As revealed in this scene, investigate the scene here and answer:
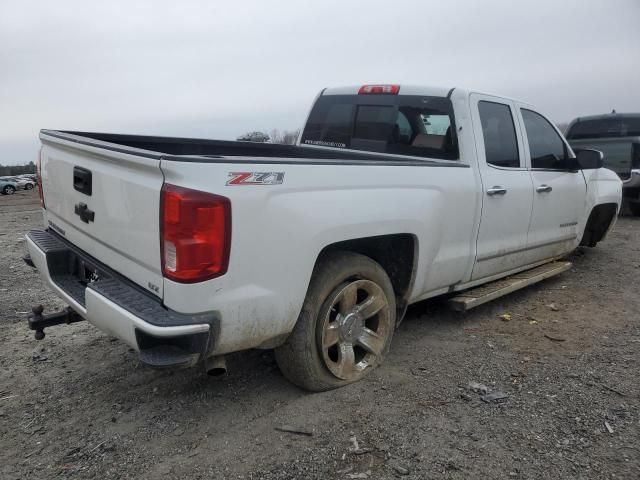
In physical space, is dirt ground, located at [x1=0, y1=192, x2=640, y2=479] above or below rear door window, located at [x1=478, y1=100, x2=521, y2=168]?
below

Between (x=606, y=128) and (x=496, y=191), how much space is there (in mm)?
8457

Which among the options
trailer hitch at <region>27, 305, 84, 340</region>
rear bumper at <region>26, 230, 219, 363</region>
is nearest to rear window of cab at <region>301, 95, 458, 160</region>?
rear bumper at <region>26, 230, 219, 363</region>

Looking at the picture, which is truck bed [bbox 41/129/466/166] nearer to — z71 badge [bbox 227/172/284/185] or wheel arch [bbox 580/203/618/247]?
z71 badge [bbox 227/172/284/185]

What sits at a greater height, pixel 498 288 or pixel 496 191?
pixel 496 191

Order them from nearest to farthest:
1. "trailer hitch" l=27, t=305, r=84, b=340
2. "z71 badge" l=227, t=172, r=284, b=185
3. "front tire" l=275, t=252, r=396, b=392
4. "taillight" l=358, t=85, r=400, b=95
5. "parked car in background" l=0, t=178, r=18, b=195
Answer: "z71 badge" l=227, t=172, r=284, b=185 < "front tire" l=275, t=252, r=396, b=392 < "trailer hitch" l=27, t=305, r=84, b=340 < "taillight" l=358, t=85, r=400, b=95 < "parked car in background" l=0, t=178, r=18, b=195

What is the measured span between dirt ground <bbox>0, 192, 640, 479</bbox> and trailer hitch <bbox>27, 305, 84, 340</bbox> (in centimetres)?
45

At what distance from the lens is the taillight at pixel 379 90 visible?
4.45 meters

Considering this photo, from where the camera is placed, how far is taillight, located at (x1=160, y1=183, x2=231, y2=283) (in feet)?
7.73

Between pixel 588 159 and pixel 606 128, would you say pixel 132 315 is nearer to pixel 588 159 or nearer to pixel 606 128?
pixel 588 159

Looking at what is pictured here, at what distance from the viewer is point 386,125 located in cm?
449

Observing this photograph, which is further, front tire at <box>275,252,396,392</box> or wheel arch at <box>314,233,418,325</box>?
wheel arch at <box>314,233,418,325</box>

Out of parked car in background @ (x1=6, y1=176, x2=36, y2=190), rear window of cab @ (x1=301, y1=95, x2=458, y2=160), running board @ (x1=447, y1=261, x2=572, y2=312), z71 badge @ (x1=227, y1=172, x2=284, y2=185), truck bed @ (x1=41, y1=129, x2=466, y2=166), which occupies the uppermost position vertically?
rear window of cab @ (x1=301, y1=95, x2=458, y2=160)

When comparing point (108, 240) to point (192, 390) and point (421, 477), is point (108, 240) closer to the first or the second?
point (192, 390)

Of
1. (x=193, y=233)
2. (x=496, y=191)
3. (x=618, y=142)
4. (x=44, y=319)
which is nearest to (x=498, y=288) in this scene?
(x=496, y=191)
